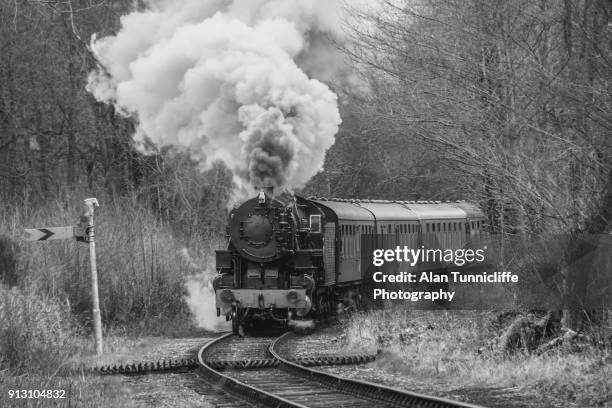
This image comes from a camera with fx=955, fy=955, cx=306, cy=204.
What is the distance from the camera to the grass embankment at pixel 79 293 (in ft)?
37.5

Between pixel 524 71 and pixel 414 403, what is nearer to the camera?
pixel 414 403

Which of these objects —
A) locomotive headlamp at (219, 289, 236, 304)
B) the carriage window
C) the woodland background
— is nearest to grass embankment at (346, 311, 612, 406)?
the woodland background

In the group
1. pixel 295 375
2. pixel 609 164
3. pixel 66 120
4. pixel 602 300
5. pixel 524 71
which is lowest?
pixel 295 375

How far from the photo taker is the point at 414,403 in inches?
363

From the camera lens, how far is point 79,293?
58.1 feet

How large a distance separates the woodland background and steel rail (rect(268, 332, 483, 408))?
3.30 metres

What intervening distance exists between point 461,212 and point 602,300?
13534 millimetres

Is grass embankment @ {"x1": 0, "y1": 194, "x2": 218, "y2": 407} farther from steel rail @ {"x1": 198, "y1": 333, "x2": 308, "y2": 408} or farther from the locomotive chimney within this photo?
the locomotive chimney

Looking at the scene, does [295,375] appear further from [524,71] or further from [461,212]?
[461,212]

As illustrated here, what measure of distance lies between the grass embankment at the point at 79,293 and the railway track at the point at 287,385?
1394 millimetres

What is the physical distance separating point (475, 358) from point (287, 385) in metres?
2.38

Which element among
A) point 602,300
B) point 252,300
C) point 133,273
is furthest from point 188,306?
point 602,300

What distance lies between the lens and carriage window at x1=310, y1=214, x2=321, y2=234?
1734 cm

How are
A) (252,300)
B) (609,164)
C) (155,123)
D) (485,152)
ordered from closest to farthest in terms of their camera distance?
(609,164) < (485,152) < (252,300) < (155,123)
